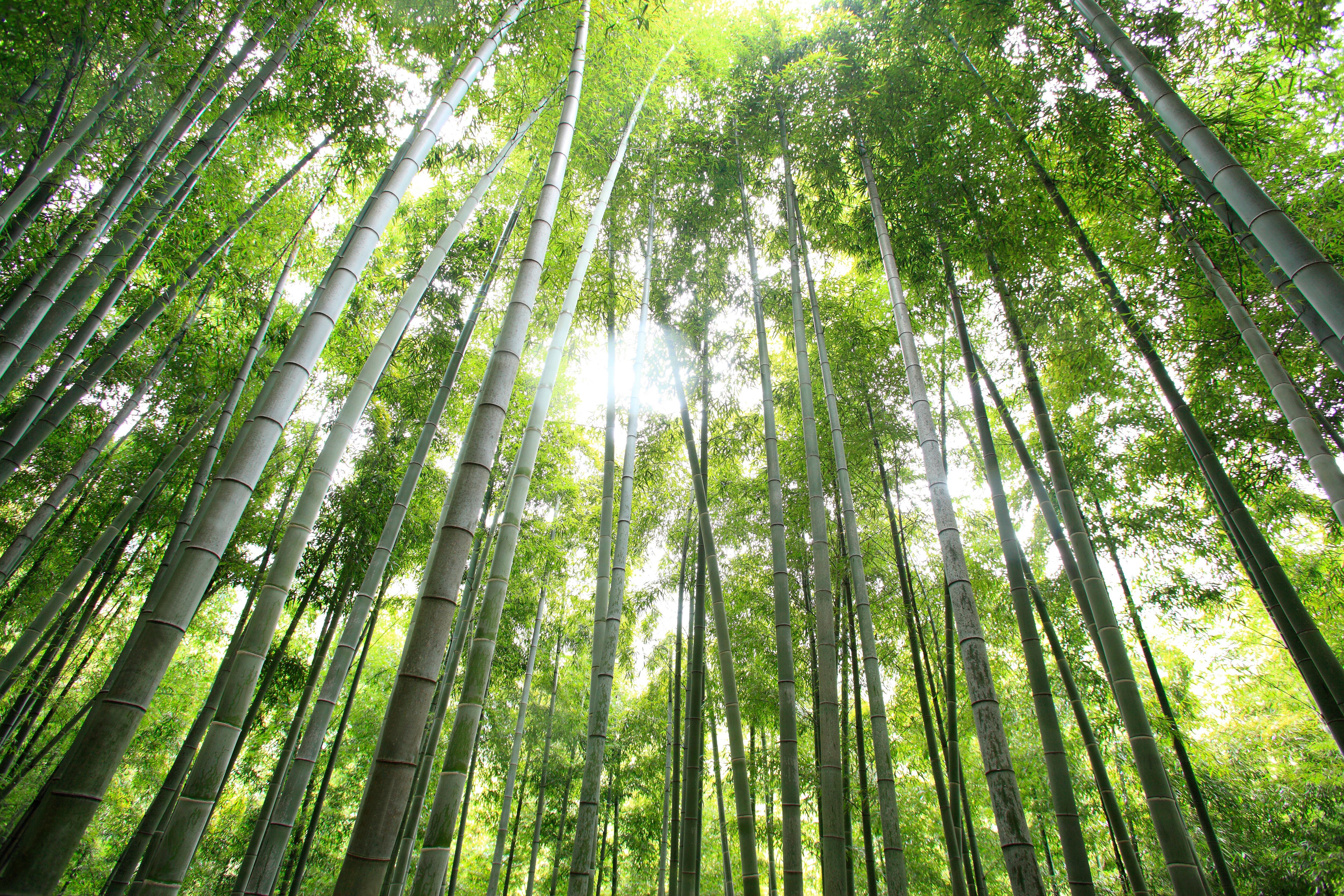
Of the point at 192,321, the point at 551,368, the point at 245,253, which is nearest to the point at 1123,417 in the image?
the point at 551,368

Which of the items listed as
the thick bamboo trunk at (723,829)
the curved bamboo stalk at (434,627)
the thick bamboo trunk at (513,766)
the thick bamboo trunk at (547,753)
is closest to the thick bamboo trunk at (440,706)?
the thick bamboo trunk at (513,766)

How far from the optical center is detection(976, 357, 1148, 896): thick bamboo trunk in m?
2.92

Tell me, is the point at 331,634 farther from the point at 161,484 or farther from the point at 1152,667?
the point at 1152,667

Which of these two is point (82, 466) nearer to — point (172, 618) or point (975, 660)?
point (172, 618)

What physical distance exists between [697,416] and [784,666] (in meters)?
3.31

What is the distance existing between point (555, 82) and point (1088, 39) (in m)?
2.86

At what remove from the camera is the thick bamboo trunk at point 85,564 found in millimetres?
3281

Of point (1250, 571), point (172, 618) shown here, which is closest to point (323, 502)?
point (172, 618)

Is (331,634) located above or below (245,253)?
below

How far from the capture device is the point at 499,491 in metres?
5.32

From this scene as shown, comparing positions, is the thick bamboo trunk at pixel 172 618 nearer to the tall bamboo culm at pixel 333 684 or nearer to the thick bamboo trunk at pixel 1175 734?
the tall bamboo culm at pixel 333 684

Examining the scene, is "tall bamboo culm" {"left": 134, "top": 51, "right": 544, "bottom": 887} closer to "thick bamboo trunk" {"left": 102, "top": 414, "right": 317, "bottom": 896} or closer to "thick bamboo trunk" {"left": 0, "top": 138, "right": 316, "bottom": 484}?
"thick bamboo trunk" {"left": 102, "top": 414, "right": 317, "bottom": 896}

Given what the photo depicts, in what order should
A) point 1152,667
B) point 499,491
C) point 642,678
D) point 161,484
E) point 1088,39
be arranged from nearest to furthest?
1. point 1088,39
2. point 1152,667
3. point 161,484
4. point 499,491
5. point 642,678

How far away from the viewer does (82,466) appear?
345cm
